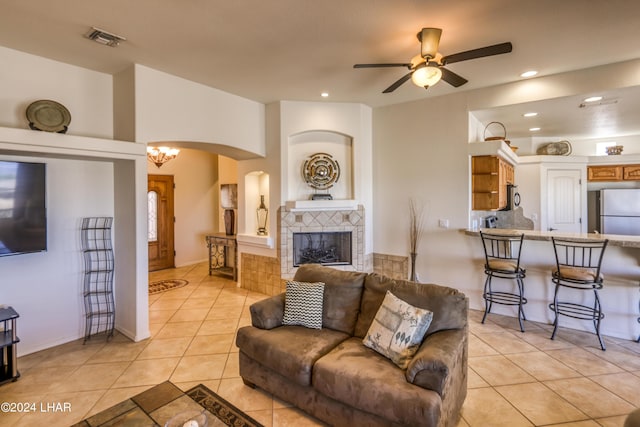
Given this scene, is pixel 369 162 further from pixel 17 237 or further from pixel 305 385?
pixel 17 237

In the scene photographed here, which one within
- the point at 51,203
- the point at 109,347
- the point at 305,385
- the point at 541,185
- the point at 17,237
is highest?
the point at 541,185

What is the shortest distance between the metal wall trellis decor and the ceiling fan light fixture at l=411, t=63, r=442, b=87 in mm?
2487

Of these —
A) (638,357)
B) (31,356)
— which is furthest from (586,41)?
(31,356)

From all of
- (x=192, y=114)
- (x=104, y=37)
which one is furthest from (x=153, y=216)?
Result: (x=104, y=37)

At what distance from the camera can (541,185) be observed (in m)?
5.91

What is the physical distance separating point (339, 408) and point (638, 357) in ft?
10.4

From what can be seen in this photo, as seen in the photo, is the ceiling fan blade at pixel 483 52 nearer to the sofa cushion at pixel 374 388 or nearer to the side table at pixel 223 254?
the sofa cushion at pixel 374 388

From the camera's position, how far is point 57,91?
3.33 meters

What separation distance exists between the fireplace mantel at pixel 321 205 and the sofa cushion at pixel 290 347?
7.69 feet

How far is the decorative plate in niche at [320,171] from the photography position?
4965mm

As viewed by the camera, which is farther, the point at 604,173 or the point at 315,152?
the point at 604,173

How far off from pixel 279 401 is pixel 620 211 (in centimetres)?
709

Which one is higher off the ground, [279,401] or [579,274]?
[579,274]

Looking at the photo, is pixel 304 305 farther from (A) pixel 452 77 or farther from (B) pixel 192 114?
(B) pixel 192 114
